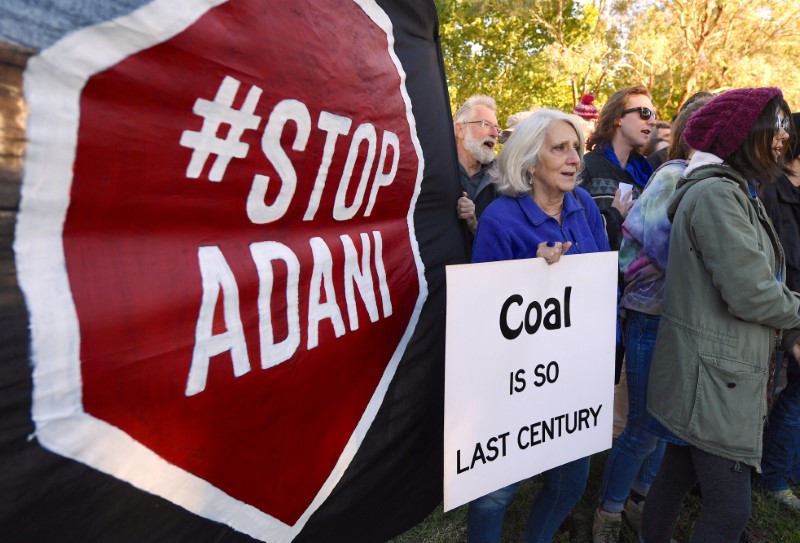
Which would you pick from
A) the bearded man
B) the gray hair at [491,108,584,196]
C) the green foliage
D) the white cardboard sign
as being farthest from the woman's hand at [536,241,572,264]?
the green foliage

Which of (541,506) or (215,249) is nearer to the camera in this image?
(215,249)

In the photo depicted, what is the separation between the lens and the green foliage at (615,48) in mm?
15336

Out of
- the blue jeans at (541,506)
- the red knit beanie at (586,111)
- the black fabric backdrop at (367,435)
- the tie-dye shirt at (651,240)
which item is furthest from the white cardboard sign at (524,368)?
the red knit beanie at (586,111)

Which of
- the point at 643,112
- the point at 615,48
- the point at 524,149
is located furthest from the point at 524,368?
the point at 615,48

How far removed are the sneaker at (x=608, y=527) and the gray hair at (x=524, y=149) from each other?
1391 mm

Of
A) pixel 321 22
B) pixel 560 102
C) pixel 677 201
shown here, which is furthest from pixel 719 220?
pixel 560 102

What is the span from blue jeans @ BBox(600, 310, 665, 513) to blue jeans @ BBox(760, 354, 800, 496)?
95 cm

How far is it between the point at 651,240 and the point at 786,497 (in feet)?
5.43

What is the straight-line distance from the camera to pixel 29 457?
3.26 ft

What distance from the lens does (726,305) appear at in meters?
1.98

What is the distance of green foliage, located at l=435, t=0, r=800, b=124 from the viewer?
15.3m

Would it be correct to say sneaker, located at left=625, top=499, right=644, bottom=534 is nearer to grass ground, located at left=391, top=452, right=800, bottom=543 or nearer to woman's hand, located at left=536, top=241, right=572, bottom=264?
grass ground, located at left=391, top=452, right=800, bottom=543

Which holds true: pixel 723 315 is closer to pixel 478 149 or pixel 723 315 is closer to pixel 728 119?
pixel 728 119

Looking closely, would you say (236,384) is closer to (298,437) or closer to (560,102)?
(298,437)
